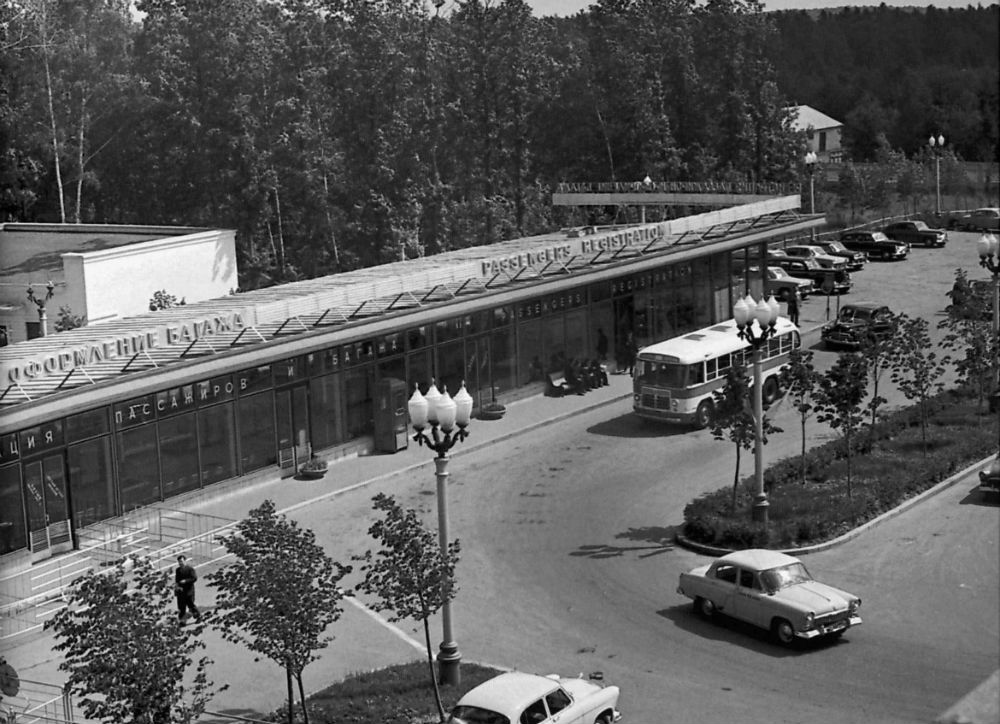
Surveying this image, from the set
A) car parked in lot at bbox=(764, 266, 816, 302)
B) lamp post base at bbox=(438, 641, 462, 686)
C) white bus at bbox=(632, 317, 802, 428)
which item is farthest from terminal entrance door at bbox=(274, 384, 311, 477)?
car parked in lot at bbox=(764, 266, 816, 302)

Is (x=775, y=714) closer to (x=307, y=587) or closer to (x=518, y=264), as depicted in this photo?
(x=307, y=587)

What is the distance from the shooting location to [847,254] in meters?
52.6

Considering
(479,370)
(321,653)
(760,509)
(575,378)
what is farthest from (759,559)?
(575,378)

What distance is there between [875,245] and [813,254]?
429 centimetres

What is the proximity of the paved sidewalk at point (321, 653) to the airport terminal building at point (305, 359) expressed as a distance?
43cm

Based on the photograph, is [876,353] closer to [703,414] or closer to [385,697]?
[703,414]

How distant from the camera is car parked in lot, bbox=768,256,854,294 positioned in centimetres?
4831

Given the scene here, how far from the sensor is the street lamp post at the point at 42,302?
3190 cm

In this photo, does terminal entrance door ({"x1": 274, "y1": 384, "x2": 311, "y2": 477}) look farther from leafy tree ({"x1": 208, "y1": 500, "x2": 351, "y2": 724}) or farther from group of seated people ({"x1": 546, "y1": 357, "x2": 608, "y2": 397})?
leafy tree ({"x1": 208, "y1": 500, "x2": 351, "y2": 724})

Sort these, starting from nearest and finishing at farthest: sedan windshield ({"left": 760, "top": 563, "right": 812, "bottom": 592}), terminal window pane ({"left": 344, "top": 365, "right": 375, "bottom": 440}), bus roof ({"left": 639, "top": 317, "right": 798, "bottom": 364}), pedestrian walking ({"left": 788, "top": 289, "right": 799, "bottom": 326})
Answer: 1. sedan windshield ({"left": 760, "top": 563, "right": 812, "bottom": 592})
2. terminal window pane ({"left": 344, "top": 365, "right": 375, "bottom": 440})
3. bus roof ({"left": 639, "top": 317, "right": 798, "bottom": 364})
4. pedestrian walking ({"left": 788, "top": 289, "right": 799, "bottom": 326})

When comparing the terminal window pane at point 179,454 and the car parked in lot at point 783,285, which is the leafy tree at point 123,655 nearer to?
the terminal window pane at point 179,454

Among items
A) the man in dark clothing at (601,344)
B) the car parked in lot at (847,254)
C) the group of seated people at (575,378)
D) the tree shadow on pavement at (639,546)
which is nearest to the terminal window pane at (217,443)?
the tree shadow on pavement at (639,546)

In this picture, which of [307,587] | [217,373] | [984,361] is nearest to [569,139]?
[984,361]

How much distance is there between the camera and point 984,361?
100ft
